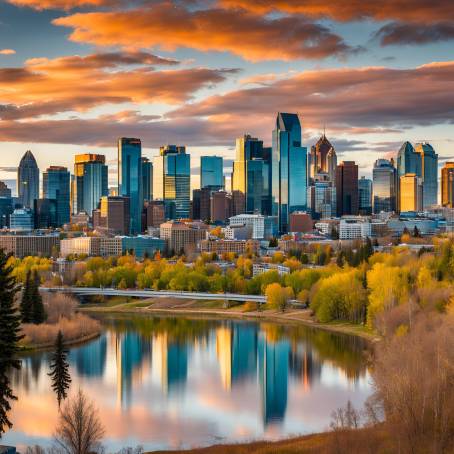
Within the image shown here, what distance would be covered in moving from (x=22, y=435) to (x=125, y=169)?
14756 cm

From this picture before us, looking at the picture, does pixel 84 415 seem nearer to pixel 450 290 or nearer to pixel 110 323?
pixel 450 290

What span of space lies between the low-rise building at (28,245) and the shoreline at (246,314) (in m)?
44.9

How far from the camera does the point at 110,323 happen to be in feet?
185

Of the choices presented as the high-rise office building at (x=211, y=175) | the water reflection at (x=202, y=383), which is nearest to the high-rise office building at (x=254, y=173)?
the high-rise office building at (x=211, y=175)

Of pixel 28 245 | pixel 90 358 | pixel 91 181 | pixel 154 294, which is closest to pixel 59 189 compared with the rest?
pixel 91 181

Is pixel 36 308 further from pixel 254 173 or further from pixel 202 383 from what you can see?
pixel 254 173

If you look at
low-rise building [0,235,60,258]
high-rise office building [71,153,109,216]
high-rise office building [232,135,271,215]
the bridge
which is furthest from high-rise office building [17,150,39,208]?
the bridge

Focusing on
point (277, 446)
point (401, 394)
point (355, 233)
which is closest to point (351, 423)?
point (277, 446)

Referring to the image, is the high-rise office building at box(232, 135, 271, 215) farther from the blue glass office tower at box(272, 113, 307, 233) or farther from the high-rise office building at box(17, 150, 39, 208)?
the high-rise office building at box(17, 150, 39, 208)

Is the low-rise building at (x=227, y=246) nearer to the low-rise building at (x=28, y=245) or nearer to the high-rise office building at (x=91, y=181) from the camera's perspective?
the low-rise building at (x=28, y=245)

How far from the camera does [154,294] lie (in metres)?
66.5

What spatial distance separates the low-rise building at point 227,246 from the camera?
110625mm

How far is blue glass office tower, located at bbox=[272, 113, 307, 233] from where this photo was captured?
166 m

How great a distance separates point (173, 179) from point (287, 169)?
24928 millimetres
